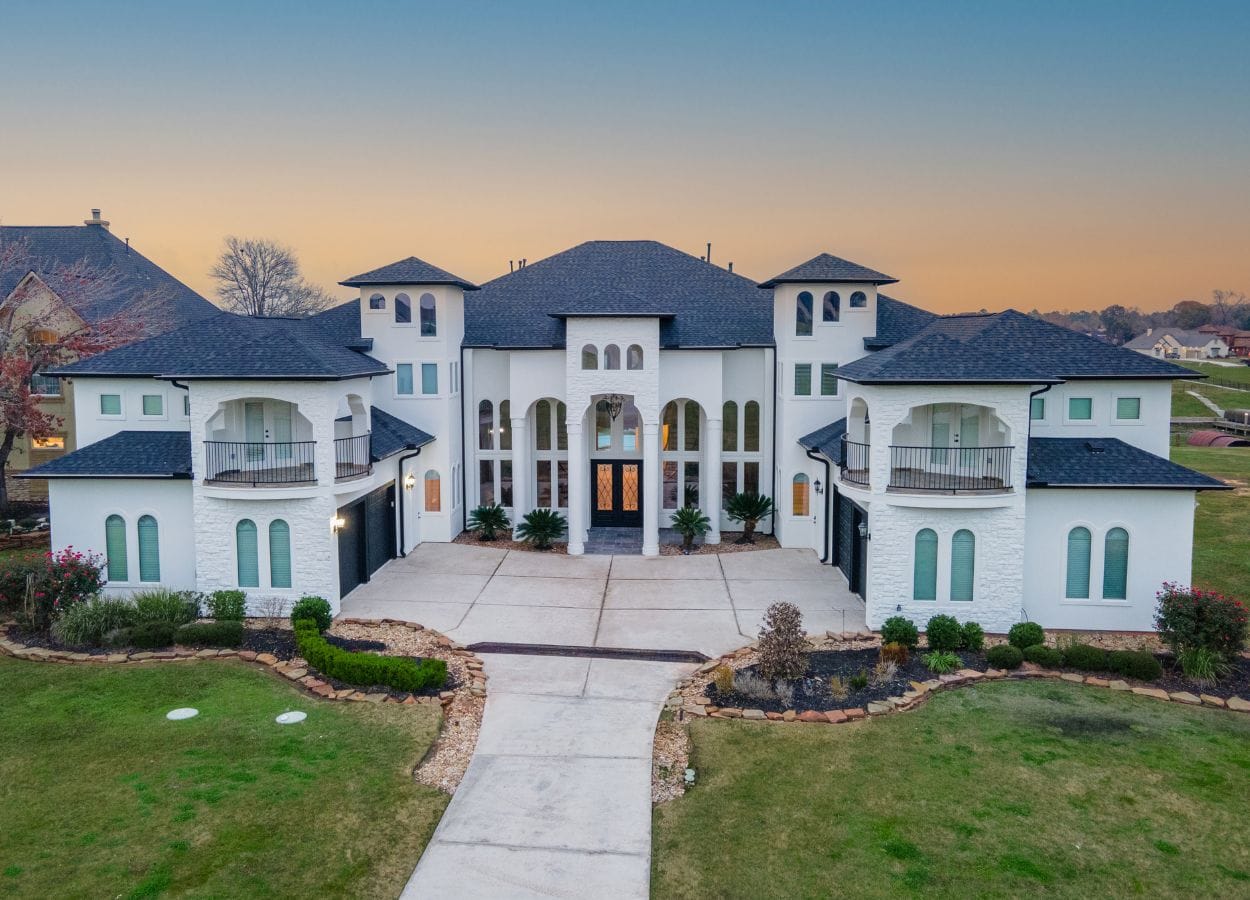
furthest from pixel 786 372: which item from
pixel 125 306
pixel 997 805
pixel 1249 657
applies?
pixel 125 306

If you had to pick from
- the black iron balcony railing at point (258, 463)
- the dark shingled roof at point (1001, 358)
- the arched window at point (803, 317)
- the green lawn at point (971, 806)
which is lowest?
the green lawn at point (971, 806)

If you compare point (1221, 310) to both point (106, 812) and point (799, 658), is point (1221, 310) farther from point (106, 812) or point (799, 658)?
point (106, 812)

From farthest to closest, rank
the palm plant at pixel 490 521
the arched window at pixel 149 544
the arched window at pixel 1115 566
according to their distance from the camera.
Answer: the palm plant at pixel 490 521
the arched window at pixel 149 544
the arched window at pixel 1115 566

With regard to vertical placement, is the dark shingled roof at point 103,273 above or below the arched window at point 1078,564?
above

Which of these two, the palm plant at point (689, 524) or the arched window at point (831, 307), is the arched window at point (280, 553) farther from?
the arched window at point (831, 307)

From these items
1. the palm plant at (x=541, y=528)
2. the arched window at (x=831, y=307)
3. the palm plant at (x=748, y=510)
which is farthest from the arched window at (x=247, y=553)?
the arched window at (x=831, y=307)

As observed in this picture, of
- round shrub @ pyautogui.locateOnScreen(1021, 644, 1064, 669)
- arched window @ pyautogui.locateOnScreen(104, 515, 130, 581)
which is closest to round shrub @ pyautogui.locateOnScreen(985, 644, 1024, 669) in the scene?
round shrub @ pyautogui.locateOnScreen(1021, 644, 1064, 669)

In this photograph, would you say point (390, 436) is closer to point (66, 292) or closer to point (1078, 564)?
point (66, 292)
